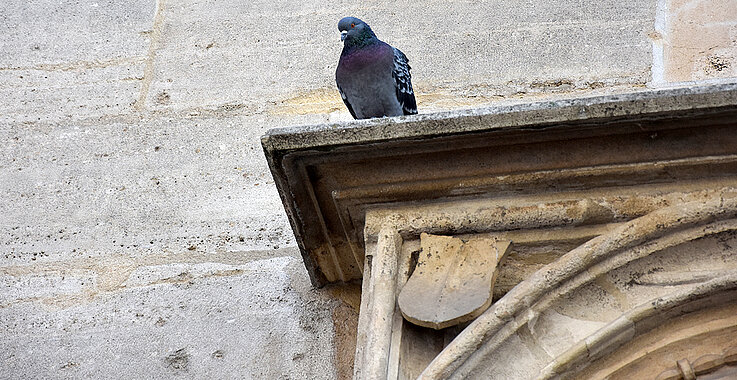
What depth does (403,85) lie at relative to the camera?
3537 millimetres

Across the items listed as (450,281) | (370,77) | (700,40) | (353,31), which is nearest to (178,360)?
(450,281)

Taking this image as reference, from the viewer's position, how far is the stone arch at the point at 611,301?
220 centimetres

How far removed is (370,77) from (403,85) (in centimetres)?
14

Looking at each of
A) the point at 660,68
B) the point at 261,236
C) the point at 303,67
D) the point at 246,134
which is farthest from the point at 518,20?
the point at 261,236

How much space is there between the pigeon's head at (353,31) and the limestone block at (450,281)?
123 cm

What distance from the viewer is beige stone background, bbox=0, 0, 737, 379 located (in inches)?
114

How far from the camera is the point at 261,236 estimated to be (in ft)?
10.7

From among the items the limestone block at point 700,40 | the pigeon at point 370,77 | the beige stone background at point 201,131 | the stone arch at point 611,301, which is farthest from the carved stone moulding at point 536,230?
the limestone block at point 700,40

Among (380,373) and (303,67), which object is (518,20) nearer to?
(303,67)

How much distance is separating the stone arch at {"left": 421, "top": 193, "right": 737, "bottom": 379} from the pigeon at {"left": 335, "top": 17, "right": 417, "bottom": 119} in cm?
130

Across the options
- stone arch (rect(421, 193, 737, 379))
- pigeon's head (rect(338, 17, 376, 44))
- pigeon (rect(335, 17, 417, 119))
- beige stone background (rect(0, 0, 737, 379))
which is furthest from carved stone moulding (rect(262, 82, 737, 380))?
pigeon's head (rect(338, 17, 376, 44))

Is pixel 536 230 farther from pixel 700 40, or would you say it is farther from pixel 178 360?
pixel 700 40

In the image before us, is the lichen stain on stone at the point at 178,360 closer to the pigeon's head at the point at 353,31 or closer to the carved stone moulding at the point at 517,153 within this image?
the carved stone moulding at the point at 517,153

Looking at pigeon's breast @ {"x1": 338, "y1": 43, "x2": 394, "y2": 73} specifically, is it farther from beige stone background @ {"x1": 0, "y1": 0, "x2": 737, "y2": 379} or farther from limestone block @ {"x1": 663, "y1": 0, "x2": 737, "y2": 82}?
limestone block @ {"x1": 663, "y1": 0, "x2": 737, "y2": 82}
